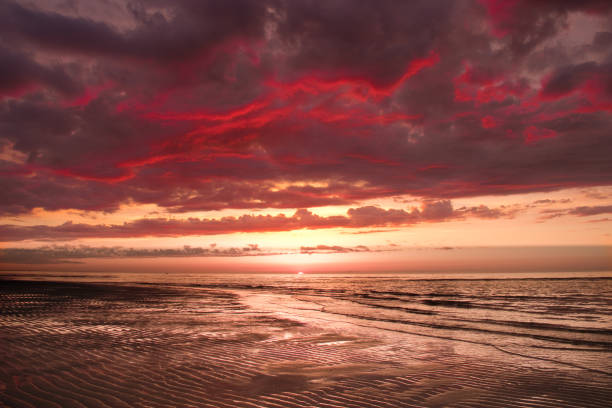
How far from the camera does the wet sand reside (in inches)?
285

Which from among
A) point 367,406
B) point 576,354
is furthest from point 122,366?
point 576,354

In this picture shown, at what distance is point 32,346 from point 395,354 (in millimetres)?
10538

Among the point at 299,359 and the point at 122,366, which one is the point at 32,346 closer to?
the point at 122,366

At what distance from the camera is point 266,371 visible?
9266 mm

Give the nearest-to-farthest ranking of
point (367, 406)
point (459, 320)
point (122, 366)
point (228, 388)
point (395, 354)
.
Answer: point (367, 406) → point (228, 388) → point (122, 366) → point (395, 354) → point (459, 320)

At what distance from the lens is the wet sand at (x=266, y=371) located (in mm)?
7246

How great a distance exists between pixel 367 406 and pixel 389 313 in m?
17.2

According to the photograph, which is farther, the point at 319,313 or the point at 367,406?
the point at 319,313

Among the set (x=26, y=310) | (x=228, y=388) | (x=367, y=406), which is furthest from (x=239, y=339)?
(x=26, y=310)

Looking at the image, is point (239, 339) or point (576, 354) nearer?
point (576, 354)

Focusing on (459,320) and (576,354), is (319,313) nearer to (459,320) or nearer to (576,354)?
(459,320)

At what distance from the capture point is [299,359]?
35.0 ft

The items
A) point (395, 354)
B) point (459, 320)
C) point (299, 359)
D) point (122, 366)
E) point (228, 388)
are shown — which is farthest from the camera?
point (459, 320)

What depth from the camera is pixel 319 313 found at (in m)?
23.1
